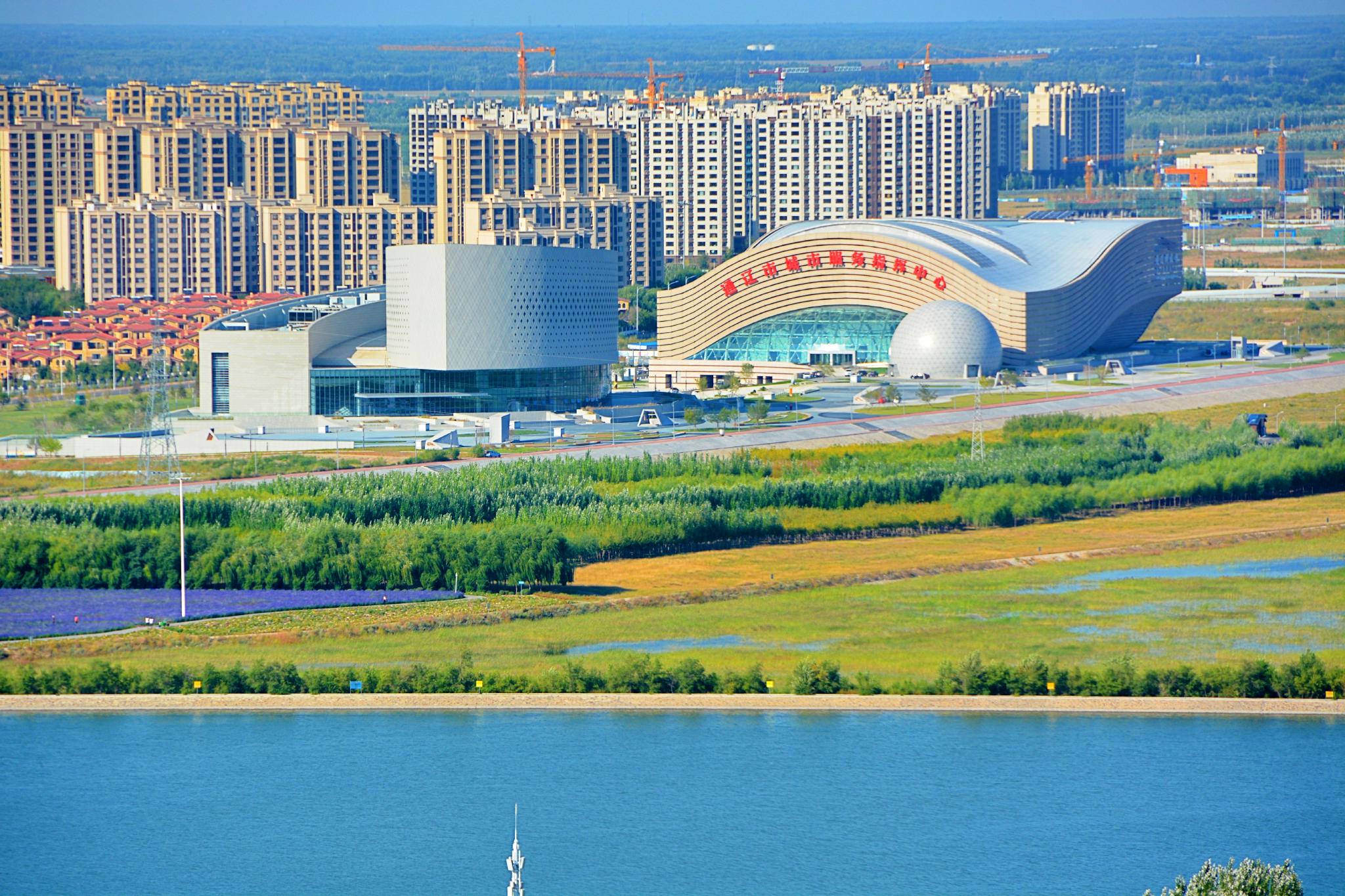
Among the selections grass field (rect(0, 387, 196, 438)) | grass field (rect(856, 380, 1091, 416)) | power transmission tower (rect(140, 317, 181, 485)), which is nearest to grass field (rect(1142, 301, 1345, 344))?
grass field (rect(856, 380, 1091, 416))

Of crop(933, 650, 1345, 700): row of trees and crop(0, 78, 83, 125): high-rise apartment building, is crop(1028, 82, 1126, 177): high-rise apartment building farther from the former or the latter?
crop(933, 650, 1345, 700): row of trees

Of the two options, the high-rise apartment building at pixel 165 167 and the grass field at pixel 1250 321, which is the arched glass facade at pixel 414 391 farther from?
the high-rise apartment building at pixel 165 167

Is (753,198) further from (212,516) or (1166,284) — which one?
(212,516)

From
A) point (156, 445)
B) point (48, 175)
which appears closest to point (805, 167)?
point (48, 175)

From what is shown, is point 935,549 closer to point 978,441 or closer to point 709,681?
point 978,441

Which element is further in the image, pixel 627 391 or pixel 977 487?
pixel 627 391

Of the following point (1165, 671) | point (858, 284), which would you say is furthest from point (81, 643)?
point (858, 284)
